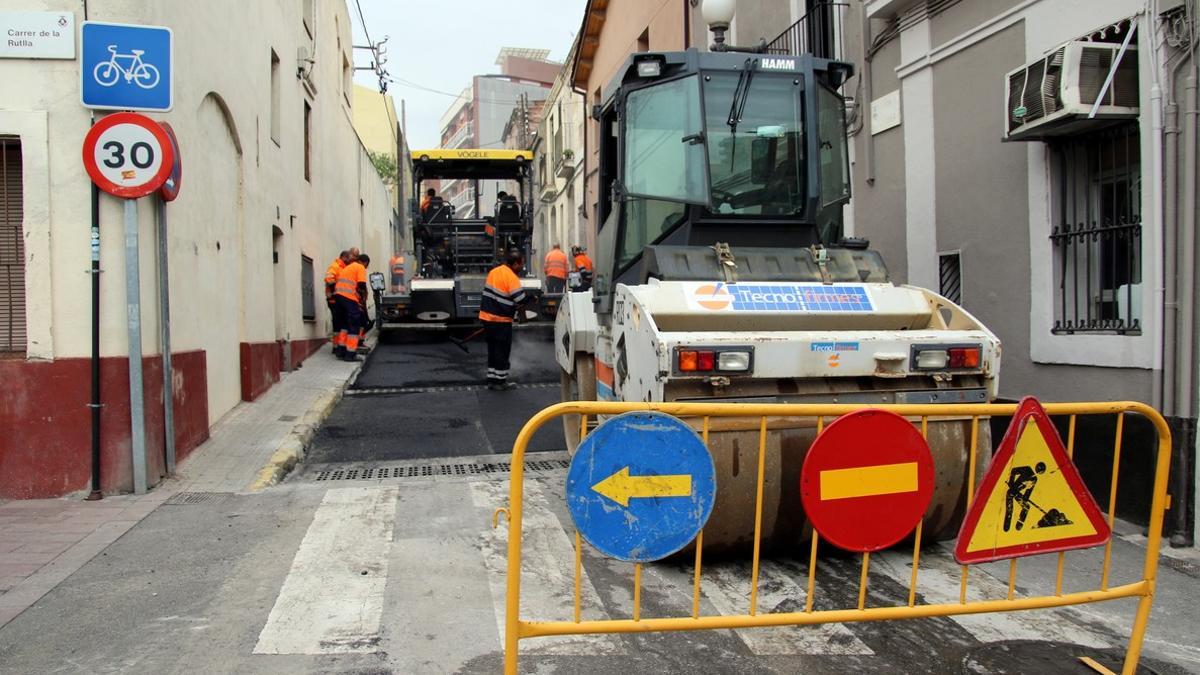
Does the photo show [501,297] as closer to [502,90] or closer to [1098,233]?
[1098,233]

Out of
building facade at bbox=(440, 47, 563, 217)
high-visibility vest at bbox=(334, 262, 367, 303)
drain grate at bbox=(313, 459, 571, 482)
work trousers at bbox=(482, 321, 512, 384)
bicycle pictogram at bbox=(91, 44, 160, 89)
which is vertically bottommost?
drain grate at bbox=(313, 459, 571, 482)

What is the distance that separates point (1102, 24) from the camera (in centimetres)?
561

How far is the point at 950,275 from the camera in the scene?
293 inches

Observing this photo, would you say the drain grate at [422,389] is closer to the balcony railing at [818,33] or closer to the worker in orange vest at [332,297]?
the worker in orange vest at [332,297]

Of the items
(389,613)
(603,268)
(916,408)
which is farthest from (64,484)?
(916,408)

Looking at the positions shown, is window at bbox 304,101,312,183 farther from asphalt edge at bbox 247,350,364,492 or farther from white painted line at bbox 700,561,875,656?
white painted line at bbox 700,561,875,656

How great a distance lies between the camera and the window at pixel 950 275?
7310 millimetres

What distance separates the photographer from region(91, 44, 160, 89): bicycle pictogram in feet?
19.2

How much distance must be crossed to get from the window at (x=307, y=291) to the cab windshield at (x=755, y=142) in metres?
9.19

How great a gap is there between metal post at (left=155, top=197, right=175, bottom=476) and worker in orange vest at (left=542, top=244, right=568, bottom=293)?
1192cm

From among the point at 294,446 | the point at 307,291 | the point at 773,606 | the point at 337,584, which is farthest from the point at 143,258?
the point at 307,291

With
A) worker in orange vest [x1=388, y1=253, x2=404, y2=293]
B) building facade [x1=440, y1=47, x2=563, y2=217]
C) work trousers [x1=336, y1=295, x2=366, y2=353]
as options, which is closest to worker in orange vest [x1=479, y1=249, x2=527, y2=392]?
work trousers [x1=336, y1=295, x2=366, y2=353]

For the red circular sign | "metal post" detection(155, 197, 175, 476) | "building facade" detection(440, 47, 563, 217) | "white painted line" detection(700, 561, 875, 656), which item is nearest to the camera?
the red circular sign

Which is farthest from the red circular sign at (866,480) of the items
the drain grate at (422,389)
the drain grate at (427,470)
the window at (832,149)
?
the drain grate at (422,389)
